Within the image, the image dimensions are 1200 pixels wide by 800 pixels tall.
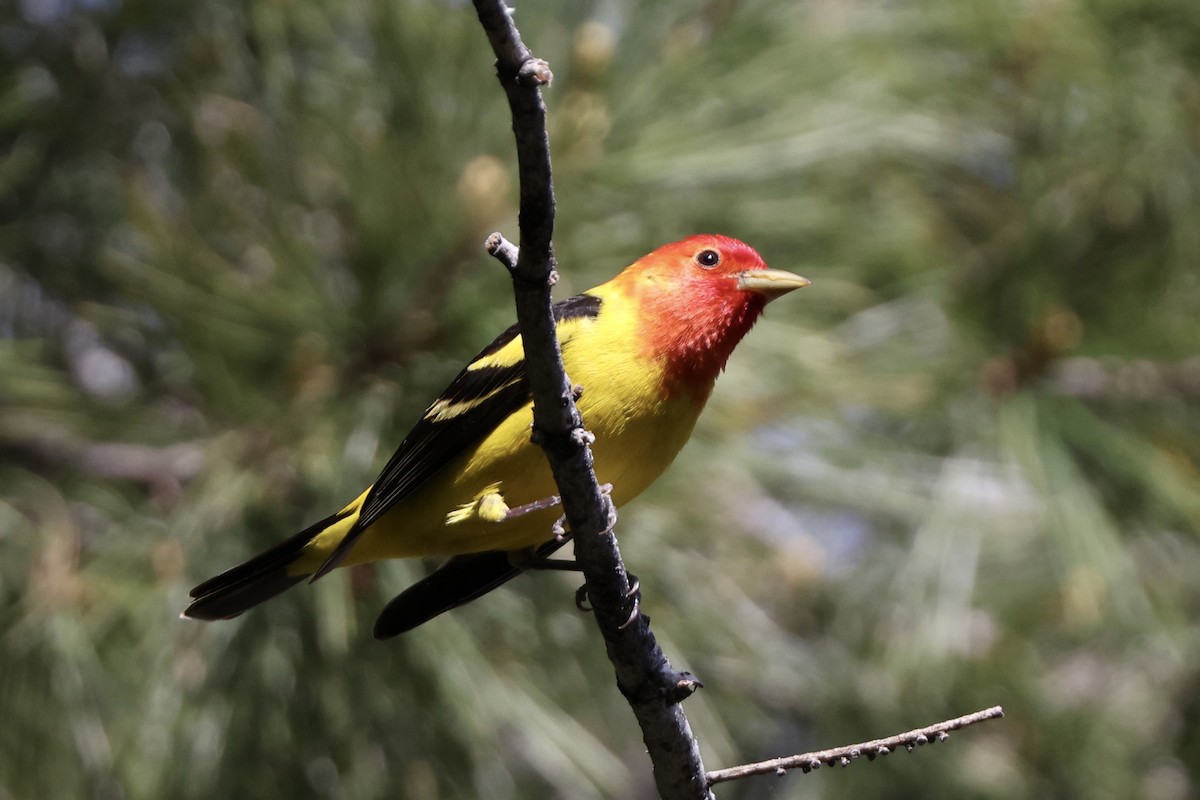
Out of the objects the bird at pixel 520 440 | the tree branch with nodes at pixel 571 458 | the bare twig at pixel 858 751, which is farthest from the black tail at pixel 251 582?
the bare twig at pixel 858 751

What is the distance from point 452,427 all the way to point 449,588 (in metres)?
0.32

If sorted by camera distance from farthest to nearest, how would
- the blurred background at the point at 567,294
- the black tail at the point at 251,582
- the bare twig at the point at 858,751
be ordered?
the blurred background at the point at 567,294, the black tail at the point at 251,582, the bare twig at the point at 858,751

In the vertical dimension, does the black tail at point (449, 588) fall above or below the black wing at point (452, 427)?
below

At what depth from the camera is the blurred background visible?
2.95 m

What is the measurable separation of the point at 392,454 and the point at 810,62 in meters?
1.54

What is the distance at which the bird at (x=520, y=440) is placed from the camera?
8.11 feet

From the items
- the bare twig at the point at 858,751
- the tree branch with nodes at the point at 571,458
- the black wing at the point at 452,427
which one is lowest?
the bare twig at the point at 858,751

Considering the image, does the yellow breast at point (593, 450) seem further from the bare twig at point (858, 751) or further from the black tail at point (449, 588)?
the bare twig at point (858, 751)

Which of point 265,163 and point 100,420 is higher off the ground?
point 265,163

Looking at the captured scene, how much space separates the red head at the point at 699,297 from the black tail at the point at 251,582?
0.78 metres

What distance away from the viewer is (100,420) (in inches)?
123

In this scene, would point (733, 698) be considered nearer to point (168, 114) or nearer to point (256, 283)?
point (256, 283)

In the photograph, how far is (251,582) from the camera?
2.75 m

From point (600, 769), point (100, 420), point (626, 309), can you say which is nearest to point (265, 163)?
point (100, 420)
